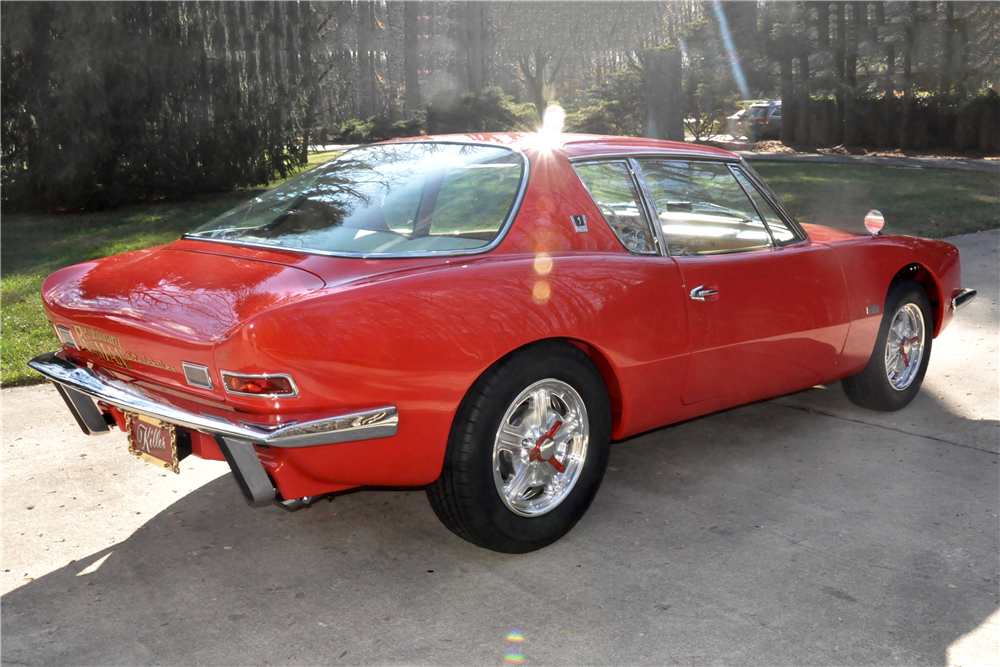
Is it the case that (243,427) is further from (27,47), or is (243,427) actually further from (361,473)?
(27,47)

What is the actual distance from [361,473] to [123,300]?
103 cm

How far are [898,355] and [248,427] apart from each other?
370 cm

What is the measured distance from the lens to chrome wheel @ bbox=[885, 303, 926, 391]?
16.1 ft

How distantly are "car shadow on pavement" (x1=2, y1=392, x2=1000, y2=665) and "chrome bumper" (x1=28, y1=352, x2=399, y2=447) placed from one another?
60cm

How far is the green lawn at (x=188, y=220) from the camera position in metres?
7.64

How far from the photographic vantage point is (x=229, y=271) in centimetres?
314

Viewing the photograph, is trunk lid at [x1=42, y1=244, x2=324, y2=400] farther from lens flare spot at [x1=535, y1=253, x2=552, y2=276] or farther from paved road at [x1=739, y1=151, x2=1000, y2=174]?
paved road at [x1=739, y1=151, x2=1000, y2=174]

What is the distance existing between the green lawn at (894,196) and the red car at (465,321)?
21.1ft

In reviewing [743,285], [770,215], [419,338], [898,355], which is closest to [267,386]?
[419,338]

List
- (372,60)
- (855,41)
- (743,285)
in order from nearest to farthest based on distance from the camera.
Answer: (743,285)
(855,41)
(372,60)

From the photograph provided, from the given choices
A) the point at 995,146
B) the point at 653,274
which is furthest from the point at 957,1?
the point at 653,274

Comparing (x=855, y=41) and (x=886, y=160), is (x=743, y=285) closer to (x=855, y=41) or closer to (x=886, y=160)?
(x=886, y=160)

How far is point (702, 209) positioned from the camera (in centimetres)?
409

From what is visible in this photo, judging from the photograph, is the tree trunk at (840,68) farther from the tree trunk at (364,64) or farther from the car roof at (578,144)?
the car roof at (578,144)
